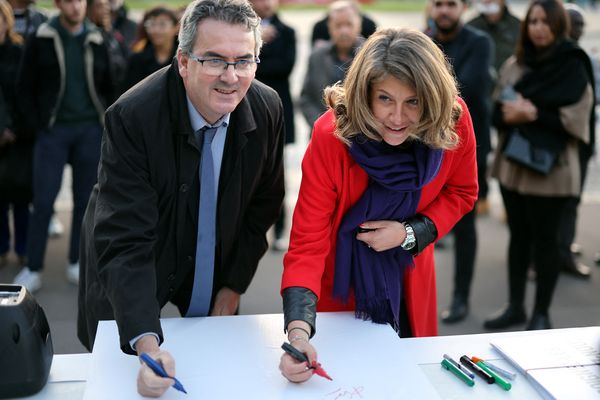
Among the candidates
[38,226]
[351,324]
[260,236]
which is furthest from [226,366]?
[38,226]

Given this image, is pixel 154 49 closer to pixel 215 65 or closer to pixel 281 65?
pixel 281 65

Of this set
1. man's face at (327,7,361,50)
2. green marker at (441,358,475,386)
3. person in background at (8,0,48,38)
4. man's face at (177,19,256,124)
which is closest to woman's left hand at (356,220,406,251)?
green marker at (441,358,475,386)

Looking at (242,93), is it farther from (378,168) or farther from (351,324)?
(351,324)

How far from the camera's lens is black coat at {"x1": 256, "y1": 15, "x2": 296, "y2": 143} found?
4.83 metres

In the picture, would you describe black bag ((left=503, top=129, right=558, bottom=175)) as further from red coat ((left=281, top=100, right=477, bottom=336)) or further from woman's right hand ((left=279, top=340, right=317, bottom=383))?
woman's right hand ((left=279, top=340, right=317, bottom=383))

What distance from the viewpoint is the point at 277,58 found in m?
4.89

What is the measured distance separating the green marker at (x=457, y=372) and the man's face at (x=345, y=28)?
297 cm

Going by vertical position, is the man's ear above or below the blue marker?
above

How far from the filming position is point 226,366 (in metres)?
1.78

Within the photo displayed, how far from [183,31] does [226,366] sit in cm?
83

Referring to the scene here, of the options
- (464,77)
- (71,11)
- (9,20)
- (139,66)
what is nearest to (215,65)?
(464,77)

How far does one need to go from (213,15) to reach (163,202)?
0.53 metres

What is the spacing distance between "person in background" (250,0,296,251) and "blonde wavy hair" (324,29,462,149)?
2.88 metres

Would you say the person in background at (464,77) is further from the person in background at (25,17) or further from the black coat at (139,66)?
the person in background at (25,17)
